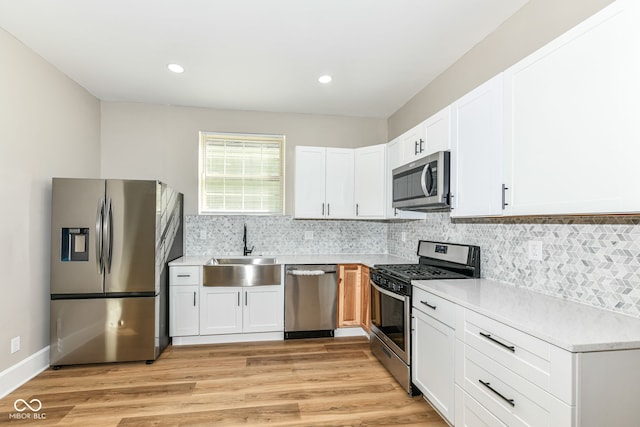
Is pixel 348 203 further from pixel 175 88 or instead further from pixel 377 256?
pixel 175 88

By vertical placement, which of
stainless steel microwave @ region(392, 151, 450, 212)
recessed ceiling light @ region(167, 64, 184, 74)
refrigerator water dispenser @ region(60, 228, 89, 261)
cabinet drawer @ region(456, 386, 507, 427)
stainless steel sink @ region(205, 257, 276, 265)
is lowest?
cabinet drawer @ region(456, 386, 507, 427)

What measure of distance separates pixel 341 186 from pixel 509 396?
9.26 feet

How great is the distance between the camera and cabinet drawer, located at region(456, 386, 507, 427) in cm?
165

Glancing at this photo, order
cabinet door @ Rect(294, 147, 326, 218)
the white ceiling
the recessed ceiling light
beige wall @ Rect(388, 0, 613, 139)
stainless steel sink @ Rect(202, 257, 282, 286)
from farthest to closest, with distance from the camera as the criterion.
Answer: cabinet door @ Rect(294, 147, 326, 218), stainless steel sink @ Rect(202, 257, 282, 286), the recessed ceiling light, the white ceiling, beige wall @ Rect(388, 0, 613, 139)

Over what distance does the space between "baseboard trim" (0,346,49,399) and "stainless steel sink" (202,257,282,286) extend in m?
1.45

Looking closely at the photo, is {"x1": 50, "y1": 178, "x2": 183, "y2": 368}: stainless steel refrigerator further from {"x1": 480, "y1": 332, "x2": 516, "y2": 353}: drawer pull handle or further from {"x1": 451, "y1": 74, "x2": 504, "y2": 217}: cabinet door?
{"x1": 480, "y1": 332, "x2": 516, "y2": 353}: drawer pull handle

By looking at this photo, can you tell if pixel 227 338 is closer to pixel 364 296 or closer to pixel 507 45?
pixel 364 296

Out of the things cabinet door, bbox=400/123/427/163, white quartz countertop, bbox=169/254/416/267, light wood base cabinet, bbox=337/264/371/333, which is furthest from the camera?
light wood base cabinet, bbox=337/264/371/333

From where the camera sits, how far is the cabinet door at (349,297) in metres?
3.73

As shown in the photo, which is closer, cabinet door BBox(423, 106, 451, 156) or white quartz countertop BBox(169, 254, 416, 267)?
cabinet door BBox(423, 106, 451, 156)

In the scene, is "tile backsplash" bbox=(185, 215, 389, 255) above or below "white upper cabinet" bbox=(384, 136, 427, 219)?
below

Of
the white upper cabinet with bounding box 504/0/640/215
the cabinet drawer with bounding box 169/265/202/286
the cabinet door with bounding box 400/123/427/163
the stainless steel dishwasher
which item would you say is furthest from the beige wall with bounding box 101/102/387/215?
the white upper cabinet with bounding box 504/0/640/215

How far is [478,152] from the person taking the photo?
2135 mm

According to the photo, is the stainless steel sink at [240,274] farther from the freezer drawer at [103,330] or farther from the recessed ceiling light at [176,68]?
the recessed ceiling light at [176,68]
